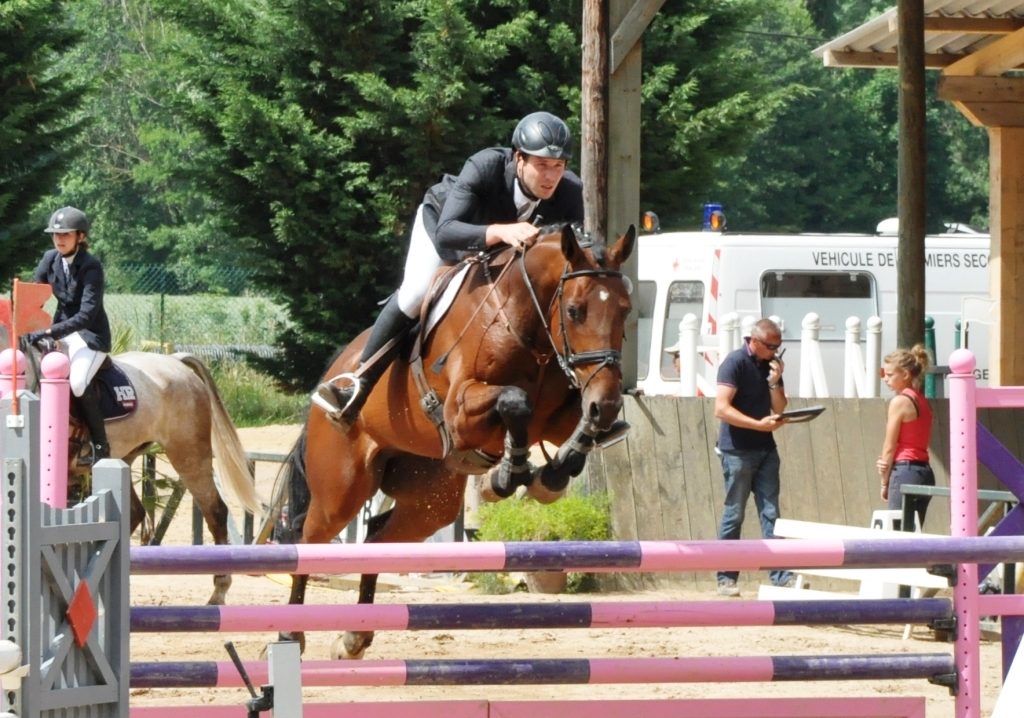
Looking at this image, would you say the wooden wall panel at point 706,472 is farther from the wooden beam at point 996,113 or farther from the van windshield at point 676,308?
the van windshield at point 676,308

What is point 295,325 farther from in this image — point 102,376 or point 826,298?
point 102,376

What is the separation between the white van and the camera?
14898mm

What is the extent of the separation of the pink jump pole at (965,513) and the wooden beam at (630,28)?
18.9ft

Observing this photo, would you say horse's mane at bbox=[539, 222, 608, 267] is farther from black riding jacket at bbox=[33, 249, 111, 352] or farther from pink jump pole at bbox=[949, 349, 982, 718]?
black riding jacket at bbox=[33, 249, 111, 352]

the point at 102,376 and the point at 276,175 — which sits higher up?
the point at 276,175

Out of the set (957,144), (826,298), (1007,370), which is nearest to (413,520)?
(1007,370)

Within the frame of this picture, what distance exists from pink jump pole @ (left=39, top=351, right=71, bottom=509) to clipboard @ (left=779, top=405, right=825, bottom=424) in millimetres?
6404

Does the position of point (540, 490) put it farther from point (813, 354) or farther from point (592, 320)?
point (813, 354)

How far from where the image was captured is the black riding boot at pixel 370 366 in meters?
6.59

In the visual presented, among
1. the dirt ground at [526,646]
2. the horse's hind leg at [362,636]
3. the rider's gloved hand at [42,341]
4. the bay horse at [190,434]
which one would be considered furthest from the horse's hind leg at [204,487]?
the horse's hind leg at [362,636]

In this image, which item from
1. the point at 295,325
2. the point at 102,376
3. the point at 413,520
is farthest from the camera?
the point at 295,325

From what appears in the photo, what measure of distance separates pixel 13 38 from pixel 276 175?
2.97 meters

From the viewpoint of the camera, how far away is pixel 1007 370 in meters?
12.3

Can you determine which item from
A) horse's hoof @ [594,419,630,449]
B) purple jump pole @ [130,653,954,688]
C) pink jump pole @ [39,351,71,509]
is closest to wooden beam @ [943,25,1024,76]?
horse's hoof @ [594,419,630,449]
